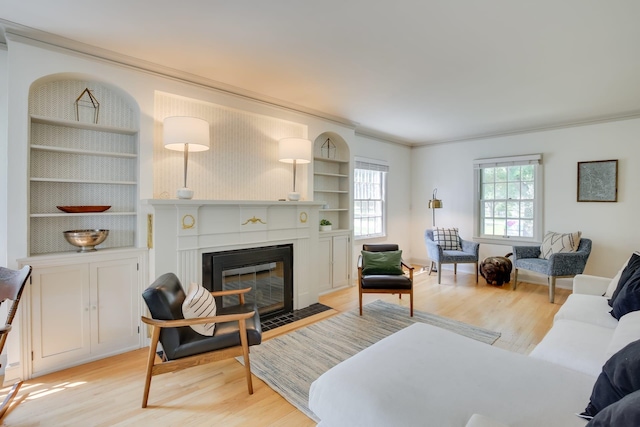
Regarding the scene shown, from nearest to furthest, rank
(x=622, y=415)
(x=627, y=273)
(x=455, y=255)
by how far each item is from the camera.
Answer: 1. (x=622, y=415)
2. (x=627, y=273)
3. (x=455, y=255)

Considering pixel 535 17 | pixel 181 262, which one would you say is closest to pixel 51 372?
pixel 181 262

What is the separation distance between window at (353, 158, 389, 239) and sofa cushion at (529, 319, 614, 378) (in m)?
3.47

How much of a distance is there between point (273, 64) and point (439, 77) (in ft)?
5.38

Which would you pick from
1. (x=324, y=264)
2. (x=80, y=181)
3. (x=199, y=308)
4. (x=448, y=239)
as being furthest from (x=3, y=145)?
(x=448, y=239)

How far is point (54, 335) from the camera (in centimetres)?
237

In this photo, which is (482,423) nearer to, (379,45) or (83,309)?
(379,45)

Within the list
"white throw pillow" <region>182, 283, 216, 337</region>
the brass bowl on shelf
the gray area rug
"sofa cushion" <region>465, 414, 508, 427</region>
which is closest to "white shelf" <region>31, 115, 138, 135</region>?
the brass bowl on shelf

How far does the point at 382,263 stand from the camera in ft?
12.5

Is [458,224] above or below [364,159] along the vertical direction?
below

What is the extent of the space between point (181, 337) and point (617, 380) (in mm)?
2294

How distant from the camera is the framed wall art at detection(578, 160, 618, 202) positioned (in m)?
4.29

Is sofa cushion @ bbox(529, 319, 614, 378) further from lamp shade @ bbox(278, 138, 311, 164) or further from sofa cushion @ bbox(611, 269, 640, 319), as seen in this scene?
lamp shade @ bbox(278, 138, 311, 164)

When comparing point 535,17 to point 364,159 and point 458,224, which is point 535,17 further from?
point 458,224

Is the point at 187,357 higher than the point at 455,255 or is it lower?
lower
